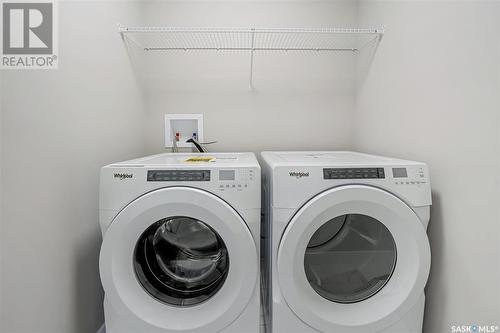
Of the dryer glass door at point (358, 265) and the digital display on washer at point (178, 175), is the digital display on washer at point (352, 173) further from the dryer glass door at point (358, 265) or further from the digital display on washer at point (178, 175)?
the digital display on washer at point (178, 175)

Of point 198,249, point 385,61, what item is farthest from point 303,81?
point 198,249

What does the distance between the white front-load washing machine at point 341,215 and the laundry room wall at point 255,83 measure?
0.91 m

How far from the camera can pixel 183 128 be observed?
1832mm

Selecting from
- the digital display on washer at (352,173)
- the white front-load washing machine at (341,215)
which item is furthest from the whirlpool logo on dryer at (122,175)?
the digital display on washer at (352,173)

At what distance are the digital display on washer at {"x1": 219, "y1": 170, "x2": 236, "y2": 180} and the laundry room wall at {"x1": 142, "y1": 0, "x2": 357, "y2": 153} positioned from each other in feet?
2.98

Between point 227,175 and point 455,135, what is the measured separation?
2.81ft

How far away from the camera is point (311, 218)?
0.93 m

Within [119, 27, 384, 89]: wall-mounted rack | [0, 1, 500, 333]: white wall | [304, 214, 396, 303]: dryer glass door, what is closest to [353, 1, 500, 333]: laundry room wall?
[0, 1, 500, 333]: white wall

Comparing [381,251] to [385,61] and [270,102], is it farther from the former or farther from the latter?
[270,102]

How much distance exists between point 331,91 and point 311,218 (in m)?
1.23

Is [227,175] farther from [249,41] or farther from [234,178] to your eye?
[249,41]

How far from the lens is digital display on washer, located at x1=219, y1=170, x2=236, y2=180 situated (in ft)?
3.14

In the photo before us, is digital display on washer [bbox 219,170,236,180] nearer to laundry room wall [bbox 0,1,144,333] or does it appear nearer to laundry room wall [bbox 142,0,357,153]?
laundry room wall [bbox 0,1,144,333]

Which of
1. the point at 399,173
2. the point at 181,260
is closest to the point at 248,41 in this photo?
the point at 399,173
